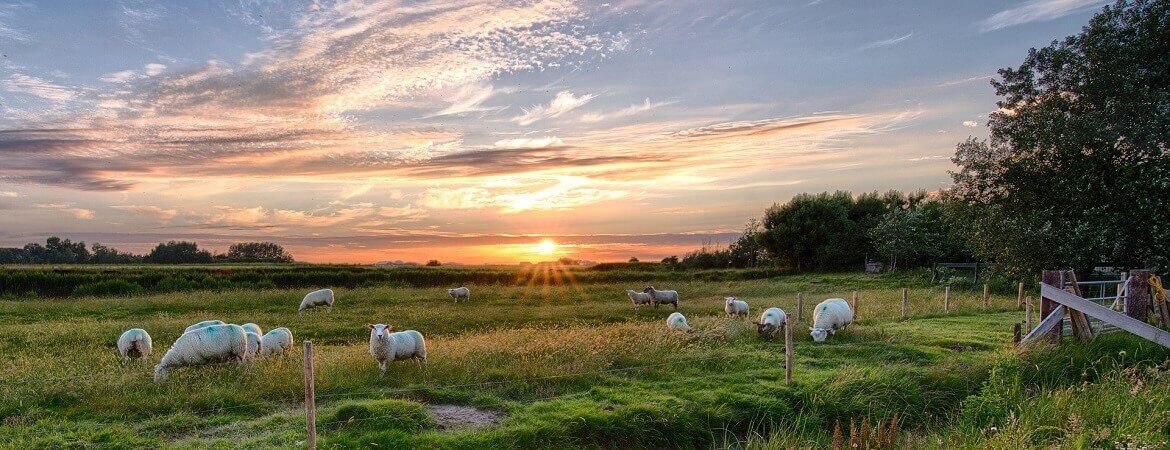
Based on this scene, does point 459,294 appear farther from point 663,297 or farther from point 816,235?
point 816,235

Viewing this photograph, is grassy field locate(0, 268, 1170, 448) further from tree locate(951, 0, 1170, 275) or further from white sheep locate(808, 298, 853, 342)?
tree locate(951, 0, 1170, 275)

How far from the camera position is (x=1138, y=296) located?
14.7 metres

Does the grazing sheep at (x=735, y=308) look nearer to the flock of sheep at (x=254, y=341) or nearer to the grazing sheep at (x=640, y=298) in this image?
the flock of sheep at (x=254, y=341)

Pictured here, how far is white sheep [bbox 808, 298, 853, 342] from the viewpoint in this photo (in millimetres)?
16891

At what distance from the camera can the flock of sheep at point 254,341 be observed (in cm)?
1334

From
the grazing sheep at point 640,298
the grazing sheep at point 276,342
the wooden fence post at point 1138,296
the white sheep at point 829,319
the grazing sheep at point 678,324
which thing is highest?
the wooden fence post at point 1138,296

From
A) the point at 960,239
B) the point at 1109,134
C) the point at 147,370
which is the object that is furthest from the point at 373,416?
the point at 960,239

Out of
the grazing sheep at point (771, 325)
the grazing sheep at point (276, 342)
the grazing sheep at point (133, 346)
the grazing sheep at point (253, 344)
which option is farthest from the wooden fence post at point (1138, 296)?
the grazing sheep at point (133, 346)

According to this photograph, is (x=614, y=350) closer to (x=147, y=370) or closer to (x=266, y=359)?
(x=266, y=359)

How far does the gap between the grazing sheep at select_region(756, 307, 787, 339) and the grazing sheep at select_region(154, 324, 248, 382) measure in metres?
12.9

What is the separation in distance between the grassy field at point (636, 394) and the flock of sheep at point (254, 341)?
0.39 meters

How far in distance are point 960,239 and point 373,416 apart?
57385mm

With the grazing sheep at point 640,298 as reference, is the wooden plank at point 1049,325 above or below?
above

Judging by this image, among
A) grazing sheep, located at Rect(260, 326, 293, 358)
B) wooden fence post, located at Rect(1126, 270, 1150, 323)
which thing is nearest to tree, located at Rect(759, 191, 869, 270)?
wooden fence post, located at Rect(1126, 270, 1150, 323)
